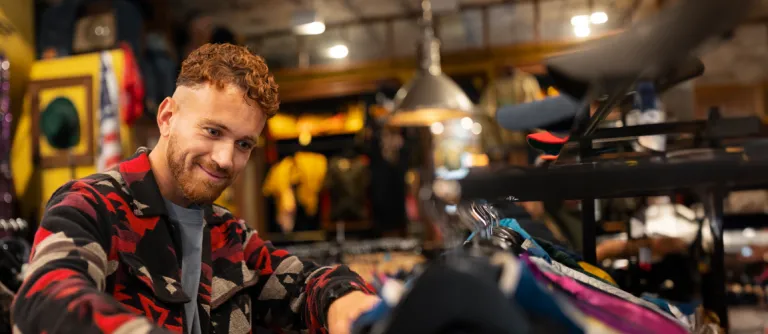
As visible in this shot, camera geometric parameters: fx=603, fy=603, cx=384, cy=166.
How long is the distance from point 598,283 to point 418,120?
11.2 ft

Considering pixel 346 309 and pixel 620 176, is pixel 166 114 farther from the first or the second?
pixel 620 176

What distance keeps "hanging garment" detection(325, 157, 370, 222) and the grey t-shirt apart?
210 inches

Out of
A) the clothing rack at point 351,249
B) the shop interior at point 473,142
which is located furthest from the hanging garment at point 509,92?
the clothing rack at point 351,249

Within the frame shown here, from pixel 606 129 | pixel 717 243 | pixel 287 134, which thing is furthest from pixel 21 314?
pixel 287 134

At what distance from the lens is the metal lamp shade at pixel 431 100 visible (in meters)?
3.91

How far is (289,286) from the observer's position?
1364mm

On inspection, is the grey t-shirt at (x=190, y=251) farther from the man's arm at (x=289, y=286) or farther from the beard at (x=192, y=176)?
the man's arm at (x=289, y=286)

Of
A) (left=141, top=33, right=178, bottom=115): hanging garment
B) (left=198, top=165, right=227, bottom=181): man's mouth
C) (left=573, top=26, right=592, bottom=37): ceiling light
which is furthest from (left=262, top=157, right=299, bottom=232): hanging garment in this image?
(left=198, top=165, right=227, bottom=181): man's mouth

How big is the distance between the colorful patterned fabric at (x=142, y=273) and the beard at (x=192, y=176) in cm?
5

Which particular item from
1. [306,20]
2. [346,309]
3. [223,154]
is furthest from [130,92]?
[346,309]

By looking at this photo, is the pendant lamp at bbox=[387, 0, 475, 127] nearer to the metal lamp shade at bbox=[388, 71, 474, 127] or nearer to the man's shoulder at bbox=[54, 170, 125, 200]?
the metal lamp shade at bbox=[388, 71, 474, 127]

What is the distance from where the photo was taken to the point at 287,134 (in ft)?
23.0

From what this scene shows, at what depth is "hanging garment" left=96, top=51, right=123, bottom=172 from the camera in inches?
137

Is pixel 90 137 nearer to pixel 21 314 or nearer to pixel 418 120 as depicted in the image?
pixel 418 120
